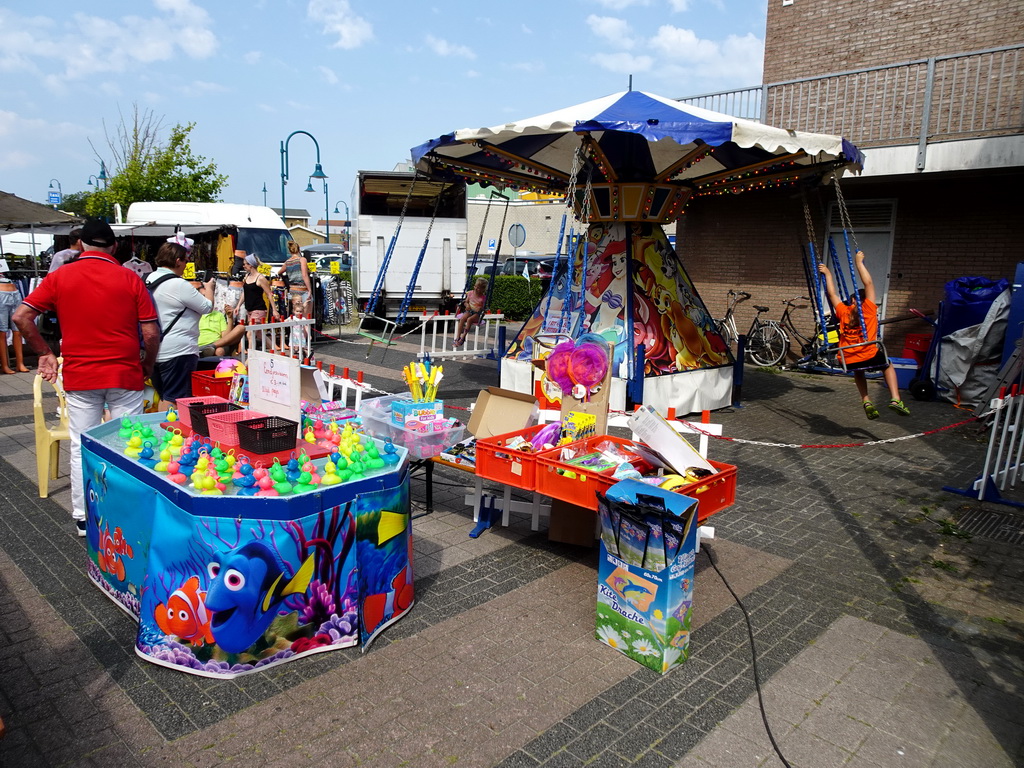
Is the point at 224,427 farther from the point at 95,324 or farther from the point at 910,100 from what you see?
the point at 910,100

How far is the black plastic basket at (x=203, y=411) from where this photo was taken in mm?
4109

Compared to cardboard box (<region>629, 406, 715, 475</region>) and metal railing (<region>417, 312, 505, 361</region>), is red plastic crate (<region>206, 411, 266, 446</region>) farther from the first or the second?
metal railing (<region>417, 312, 505, 361</region>)

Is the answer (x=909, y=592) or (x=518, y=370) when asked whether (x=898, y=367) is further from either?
(x=909, y=592)

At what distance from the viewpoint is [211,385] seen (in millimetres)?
5832

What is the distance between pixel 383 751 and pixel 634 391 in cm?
640

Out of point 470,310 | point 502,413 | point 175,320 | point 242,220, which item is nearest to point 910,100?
point 470,310

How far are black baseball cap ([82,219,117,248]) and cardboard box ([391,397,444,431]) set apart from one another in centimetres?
219

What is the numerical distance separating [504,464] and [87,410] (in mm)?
2757

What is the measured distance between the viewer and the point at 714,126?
6.74m

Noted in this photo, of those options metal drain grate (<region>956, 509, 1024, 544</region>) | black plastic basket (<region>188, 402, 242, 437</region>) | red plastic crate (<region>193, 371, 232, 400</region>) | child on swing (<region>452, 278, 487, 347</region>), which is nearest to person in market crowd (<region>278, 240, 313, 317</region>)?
child on swing (<region>452, 278, 487, 347</region>)

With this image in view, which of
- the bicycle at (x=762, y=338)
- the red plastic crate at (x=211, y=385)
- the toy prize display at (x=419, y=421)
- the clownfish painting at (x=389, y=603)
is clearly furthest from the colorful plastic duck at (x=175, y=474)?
the bicycle at (x=762, y=338)

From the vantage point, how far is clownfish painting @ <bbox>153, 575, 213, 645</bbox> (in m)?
3.30

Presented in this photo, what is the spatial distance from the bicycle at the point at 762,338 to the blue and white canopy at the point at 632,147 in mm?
4709

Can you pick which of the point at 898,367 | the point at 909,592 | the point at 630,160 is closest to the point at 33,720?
the point at 909,592
